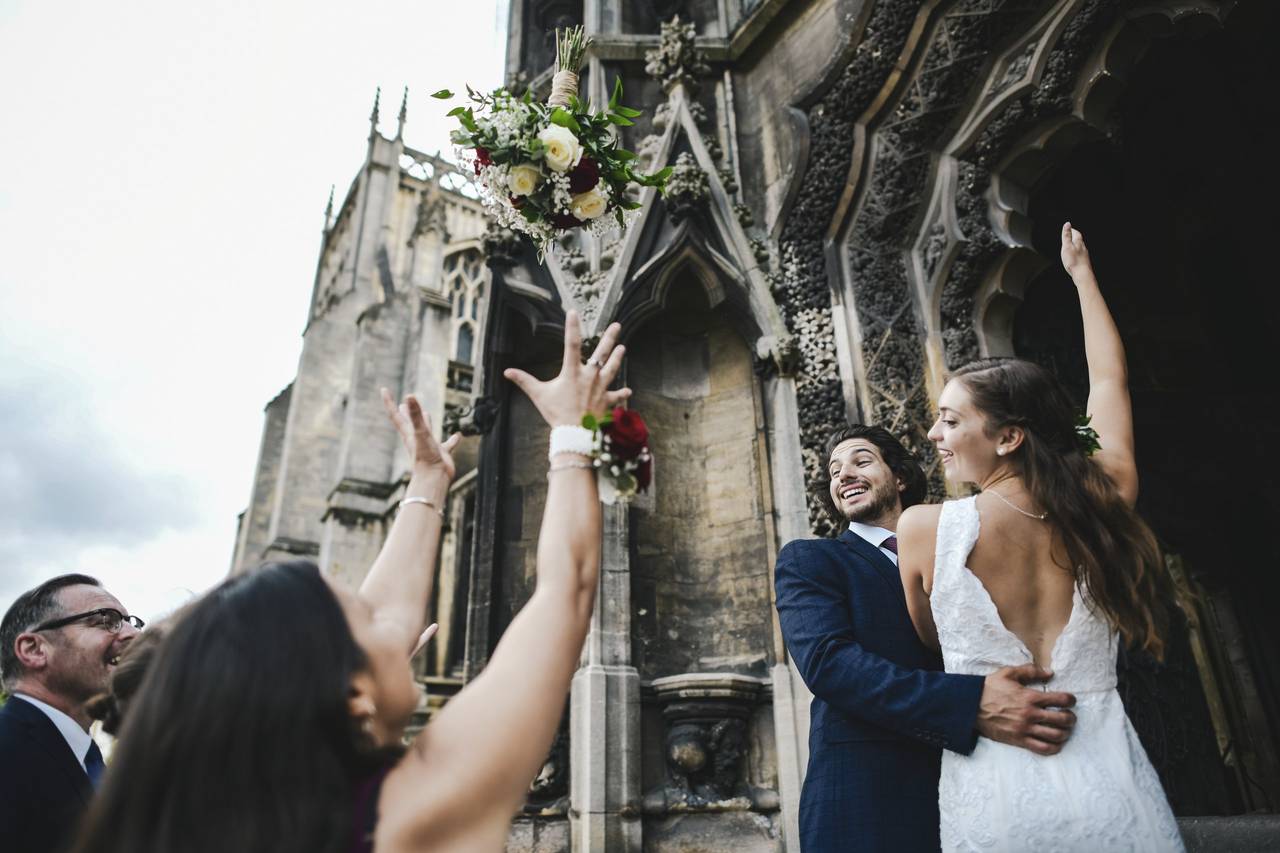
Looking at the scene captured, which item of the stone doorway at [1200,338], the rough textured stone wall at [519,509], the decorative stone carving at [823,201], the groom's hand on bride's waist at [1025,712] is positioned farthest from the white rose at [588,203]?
the rough textured stone wall at [519,509]

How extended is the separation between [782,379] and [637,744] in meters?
2.50

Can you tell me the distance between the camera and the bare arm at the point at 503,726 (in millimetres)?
1090

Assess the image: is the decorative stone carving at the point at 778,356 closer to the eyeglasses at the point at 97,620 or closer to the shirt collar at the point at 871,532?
the shirt collar at the point at 871,532

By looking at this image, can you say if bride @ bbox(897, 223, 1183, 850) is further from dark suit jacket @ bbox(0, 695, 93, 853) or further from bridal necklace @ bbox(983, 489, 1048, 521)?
dark suit jacket @ bbox(0, 695, 93, 853)

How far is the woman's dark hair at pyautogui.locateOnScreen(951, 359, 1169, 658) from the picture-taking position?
189 centimetres

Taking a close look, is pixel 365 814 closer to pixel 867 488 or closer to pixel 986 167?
pixel 867 488

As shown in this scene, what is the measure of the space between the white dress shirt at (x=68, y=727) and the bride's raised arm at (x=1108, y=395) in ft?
10.2

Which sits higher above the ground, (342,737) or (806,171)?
(806,171)

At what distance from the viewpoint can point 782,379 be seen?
5.55 metres

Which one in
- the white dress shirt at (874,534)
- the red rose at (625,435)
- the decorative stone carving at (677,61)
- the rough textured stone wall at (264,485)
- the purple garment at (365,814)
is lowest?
the purple garment at (365,814)

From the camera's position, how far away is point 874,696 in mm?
2215

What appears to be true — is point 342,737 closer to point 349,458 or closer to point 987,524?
point 987,524

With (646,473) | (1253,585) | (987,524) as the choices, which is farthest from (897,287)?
(1253,585)

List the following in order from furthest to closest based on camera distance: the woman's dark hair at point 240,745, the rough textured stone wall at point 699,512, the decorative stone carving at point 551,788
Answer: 1. the rough textured stone wall at point 699,512
2. the decorative stone carving at point 551,788
3. the woman's dark hair at point 240,745
